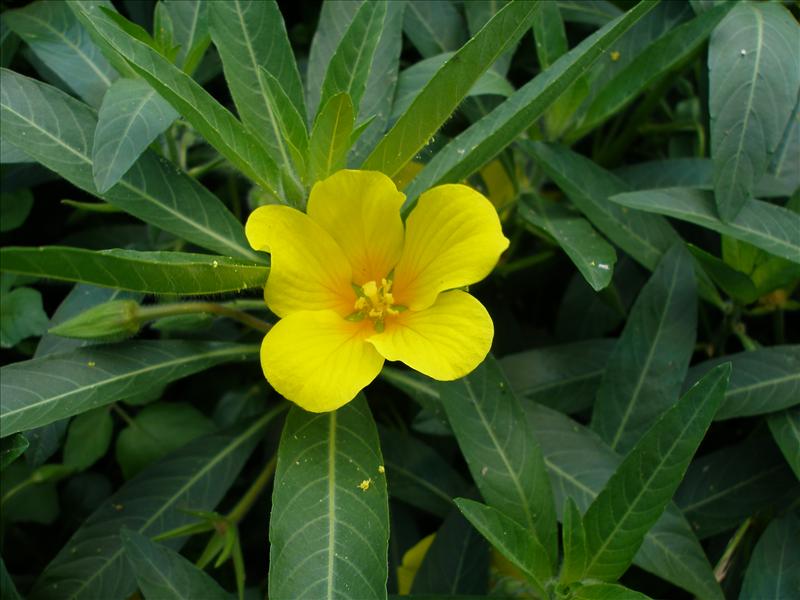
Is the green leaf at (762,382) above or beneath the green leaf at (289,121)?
beneath

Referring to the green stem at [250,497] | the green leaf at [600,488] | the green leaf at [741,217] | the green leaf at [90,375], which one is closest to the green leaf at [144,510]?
the green stem at [250,497]

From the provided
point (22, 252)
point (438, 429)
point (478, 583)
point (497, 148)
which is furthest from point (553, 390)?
point (22, 252)

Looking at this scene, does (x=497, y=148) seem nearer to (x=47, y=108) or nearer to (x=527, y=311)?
(x=47, y=108)

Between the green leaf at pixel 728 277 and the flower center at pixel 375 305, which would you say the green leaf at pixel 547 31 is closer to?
the green leaf at pixel 728 277

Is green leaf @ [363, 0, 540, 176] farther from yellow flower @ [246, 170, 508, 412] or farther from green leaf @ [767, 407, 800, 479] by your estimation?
green leaf @ [767, 407, 800, 479]

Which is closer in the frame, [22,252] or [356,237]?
[22,252]

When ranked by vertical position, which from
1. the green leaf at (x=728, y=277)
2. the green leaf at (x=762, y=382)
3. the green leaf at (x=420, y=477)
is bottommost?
the green leaf at (x=420, y=477)

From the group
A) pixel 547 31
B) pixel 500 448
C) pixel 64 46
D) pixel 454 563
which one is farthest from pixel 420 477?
pixel 64 46
